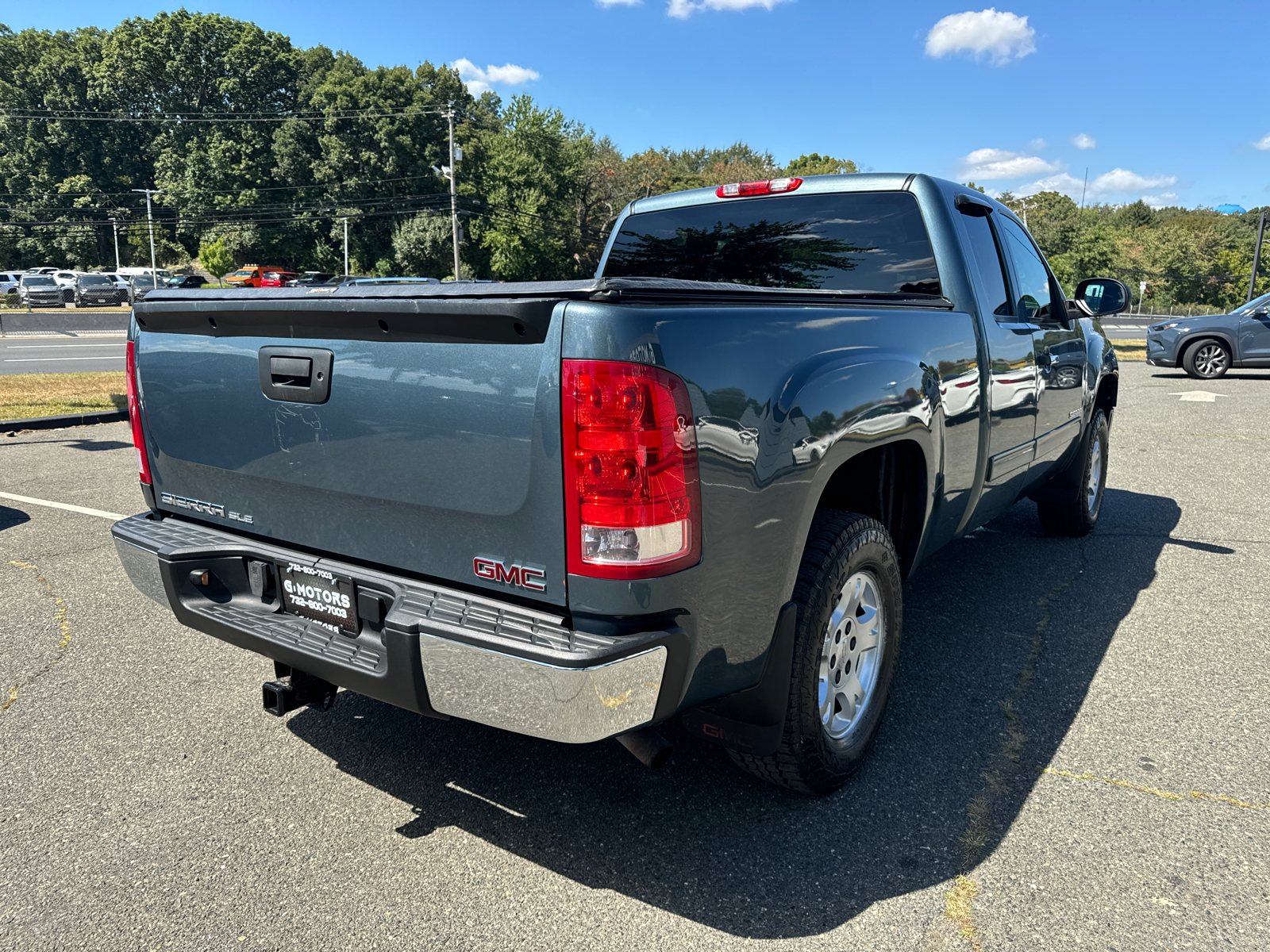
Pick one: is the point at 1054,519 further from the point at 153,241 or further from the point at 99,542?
the point at 153,241

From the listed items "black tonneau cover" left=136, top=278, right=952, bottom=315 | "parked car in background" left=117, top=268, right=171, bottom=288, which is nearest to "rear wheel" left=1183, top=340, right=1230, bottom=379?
"black tonneau cover" left=136, top=278, right=952, bottom=315

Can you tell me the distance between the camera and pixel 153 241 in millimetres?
74562

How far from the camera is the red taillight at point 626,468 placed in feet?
6.35

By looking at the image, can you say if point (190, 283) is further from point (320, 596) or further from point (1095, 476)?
point (1095, 476)

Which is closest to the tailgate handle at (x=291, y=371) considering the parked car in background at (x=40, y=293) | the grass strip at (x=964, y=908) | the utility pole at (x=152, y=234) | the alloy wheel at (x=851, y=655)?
the alloy wheel at (x=851, y=655)

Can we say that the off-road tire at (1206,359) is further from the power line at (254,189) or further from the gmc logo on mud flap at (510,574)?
the power line at (254,189)

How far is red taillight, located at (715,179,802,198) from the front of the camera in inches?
155

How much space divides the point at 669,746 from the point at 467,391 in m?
1.05

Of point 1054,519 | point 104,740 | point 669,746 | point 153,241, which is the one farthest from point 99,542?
point 153,241

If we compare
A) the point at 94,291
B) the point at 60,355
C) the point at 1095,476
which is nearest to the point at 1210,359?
the point at 1095,476

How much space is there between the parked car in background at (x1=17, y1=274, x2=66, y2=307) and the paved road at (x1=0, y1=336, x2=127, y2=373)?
50.9 feet

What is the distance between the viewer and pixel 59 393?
1227 centimetres

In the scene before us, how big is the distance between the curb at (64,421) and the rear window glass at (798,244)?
8557mm

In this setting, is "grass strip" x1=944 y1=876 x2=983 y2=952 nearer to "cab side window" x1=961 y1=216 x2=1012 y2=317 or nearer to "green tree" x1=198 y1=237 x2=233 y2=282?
"cab side window" x1=961 y1=216 x2=1012 y2=317
